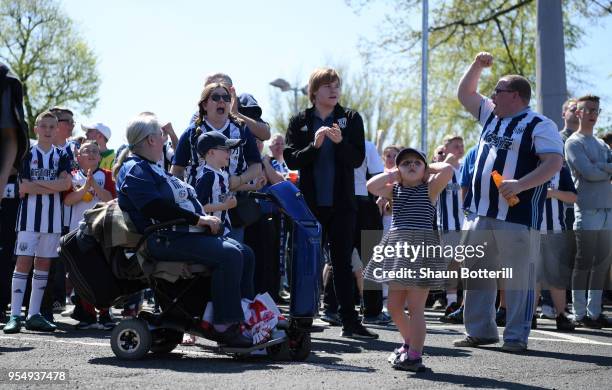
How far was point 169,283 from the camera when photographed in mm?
A: 7191

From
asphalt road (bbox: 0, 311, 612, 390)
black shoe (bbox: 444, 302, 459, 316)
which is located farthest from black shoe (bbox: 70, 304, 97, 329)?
black shoe (bbox: 444, 302, 459, 316)

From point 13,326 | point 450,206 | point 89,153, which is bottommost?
point 13,326

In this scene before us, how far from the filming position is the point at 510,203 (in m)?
8.17

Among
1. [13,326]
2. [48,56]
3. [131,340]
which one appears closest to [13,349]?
[131,340]

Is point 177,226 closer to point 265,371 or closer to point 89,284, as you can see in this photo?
point 89,284

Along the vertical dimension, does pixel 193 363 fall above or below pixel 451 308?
below

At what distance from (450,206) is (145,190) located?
6.12 meters

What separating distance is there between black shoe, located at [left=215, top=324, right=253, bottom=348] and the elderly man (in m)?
2.16

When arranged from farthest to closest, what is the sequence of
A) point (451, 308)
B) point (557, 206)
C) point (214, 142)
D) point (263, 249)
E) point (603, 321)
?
point (451, 308) < point (557, 206) < point (603, 321) < point (263, 249) < point (214, 142)

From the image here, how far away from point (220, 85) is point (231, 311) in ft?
6.84

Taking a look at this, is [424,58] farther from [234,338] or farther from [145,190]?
[234,338]

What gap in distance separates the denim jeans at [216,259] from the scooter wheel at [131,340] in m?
0.47

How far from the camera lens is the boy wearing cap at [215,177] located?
7707 mm

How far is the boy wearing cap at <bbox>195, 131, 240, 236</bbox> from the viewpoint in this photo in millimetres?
7707
